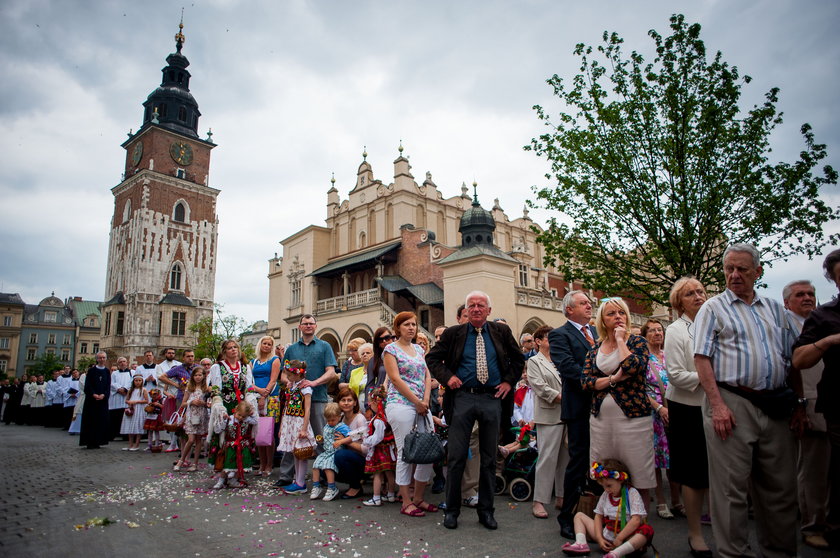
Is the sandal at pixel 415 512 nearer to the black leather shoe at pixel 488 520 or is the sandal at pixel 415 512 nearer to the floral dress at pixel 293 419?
→ the black leather shoe at pixel 488 520

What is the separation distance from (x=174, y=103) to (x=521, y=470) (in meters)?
63.6

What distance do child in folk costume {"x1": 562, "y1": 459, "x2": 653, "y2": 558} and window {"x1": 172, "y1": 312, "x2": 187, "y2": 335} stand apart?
55.0 metres

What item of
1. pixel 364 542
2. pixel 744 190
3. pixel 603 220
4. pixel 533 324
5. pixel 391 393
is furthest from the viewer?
pixel 533 324

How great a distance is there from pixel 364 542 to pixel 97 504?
3.39 metres

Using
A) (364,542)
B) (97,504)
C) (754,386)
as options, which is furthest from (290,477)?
(754,386)

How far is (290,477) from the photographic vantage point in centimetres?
669

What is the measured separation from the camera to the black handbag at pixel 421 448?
482 centimetres

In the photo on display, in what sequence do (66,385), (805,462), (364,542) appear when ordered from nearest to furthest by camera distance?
(364,542) < (805,462) < (66,385)

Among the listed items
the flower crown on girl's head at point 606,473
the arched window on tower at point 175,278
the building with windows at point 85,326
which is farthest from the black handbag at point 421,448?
the building with windows at point 85,326

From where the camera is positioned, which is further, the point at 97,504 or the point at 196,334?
the point at 196,334

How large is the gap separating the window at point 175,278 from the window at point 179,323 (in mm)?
2932

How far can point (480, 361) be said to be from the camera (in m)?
4.77

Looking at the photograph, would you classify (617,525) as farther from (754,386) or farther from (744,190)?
(744,190)

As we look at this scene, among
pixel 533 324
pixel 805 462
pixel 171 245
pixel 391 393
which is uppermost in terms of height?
pixel 171 245
